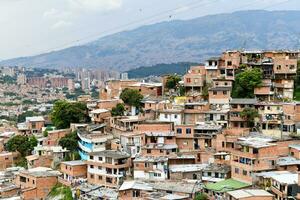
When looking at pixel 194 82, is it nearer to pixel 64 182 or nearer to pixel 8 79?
pixel 64 182

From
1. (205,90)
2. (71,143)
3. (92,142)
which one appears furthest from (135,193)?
(205,90)

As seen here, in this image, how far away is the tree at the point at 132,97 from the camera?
94.4 feet

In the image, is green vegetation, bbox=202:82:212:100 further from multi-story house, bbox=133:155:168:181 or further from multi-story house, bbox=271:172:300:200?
multi-story house, bbox=271:172:300:200

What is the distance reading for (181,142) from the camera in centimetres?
2425

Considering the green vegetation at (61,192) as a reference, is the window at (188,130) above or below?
above

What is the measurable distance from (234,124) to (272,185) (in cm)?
637

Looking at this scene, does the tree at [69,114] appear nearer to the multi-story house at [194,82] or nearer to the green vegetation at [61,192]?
the green vegetation at [61,192]

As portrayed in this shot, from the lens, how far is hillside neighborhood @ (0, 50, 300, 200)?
20.3 metres

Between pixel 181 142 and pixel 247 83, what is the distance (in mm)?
4942

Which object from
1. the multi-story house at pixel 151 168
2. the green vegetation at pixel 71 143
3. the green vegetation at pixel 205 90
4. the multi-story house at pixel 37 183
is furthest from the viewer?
the green vegetation at pixel 205 90

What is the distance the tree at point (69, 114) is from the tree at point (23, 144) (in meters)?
1.83

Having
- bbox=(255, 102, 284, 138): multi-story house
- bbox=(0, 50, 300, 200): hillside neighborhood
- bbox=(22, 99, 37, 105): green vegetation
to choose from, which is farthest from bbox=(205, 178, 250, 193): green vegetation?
bbox=(22, 99, 37, 105): green vegetation

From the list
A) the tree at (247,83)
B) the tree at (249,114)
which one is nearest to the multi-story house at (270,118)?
the tree at (249,114)

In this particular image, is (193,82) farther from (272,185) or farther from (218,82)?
(272,185)
